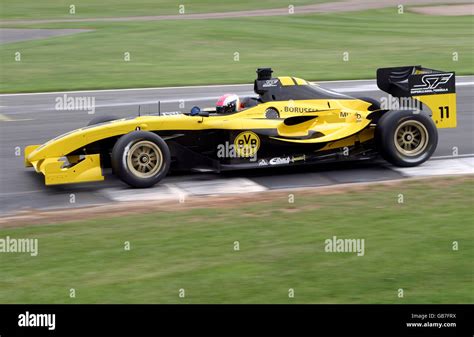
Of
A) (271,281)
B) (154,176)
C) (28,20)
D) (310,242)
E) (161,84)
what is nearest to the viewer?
(271,281)

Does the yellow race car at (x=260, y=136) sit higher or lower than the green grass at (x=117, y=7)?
lower

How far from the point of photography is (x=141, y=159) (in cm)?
1321

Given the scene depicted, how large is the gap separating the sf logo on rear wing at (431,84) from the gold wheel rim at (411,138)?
0.67 metres

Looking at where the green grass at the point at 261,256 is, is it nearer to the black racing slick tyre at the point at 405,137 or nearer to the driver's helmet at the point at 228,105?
the black racing slick tyre at the point at 405,137

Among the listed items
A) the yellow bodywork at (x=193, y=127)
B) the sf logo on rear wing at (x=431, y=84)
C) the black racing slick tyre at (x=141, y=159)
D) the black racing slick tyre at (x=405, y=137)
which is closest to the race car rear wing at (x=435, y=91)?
the sf logo on rear wing at (x=431, y=84)

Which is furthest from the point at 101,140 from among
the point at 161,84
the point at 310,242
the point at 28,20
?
the point at 28,20

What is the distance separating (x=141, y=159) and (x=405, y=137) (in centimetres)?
405

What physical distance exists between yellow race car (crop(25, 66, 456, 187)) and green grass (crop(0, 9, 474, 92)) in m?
9.58

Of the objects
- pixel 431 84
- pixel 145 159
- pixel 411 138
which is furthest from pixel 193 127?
pixel 431 84

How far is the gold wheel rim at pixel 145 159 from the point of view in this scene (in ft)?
43.0

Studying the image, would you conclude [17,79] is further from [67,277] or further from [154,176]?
[67,277]
